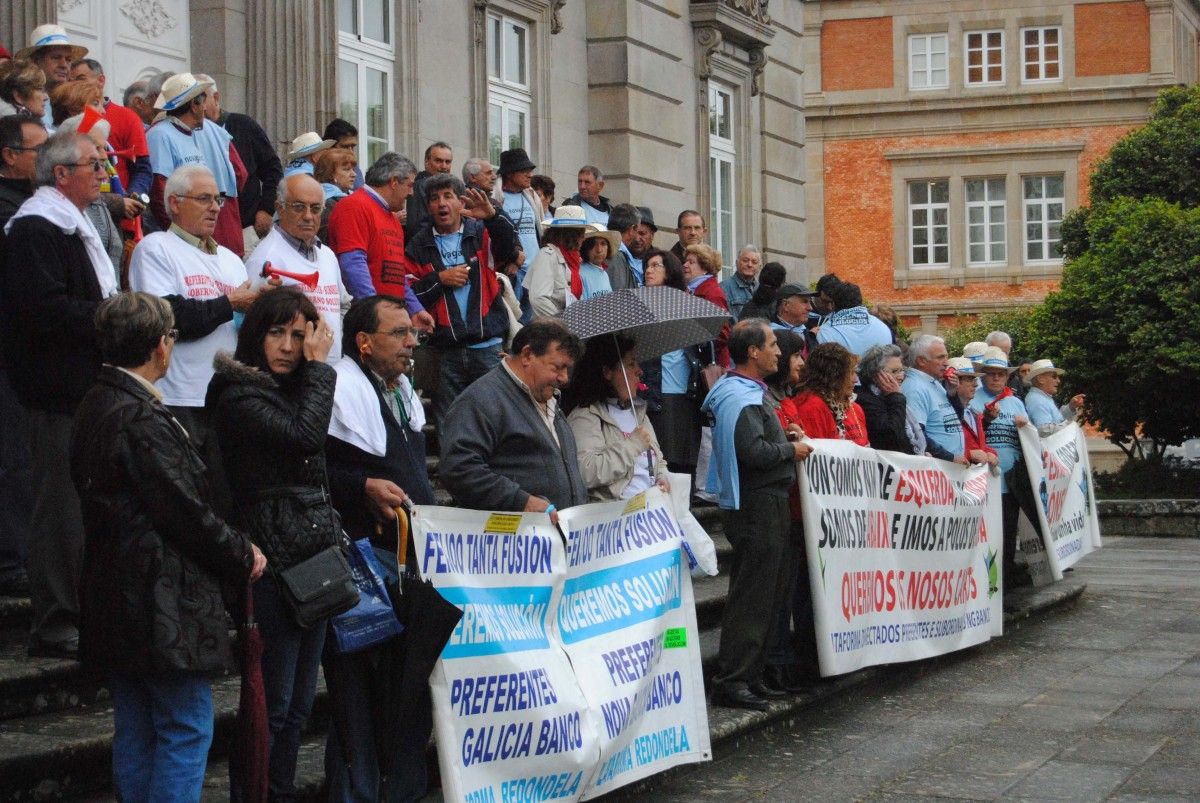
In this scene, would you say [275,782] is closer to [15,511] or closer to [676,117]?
[15,511]

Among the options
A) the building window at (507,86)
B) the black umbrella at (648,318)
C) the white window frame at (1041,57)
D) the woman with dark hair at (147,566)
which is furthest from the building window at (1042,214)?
the woman with dark hair at (147,566)

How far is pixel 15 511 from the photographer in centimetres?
753

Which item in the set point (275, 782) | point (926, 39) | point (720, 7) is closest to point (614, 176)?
point (720, 7)

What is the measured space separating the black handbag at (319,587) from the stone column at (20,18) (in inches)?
268

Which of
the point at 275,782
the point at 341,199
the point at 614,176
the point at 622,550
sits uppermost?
the point at 614,176

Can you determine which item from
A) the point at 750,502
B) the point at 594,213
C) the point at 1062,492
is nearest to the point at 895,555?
→ the point at 750,502

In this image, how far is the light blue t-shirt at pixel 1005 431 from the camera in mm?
13555

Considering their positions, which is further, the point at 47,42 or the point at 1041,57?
the point at 1041,57

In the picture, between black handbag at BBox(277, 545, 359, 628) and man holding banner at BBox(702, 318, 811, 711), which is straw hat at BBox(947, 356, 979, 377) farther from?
black handbag at BBox(277, 545, 359, 628)

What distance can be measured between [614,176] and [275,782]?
13668 mm

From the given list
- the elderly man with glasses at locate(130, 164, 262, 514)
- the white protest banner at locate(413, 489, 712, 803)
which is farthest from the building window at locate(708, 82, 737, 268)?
the elderly man with glasses at locate(130, 164, 262, 514)

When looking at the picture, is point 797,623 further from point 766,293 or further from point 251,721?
A: point 766,293

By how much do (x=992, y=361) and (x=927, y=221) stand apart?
134ft

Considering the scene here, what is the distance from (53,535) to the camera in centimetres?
690
